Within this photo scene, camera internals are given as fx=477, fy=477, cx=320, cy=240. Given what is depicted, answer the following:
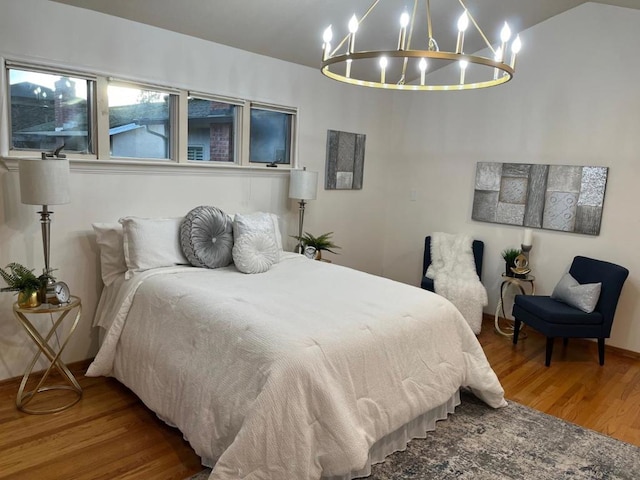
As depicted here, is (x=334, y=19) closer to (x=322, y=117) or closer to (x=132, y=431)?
(x=322, y=117)

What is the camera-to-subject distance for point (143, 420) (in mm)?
2648

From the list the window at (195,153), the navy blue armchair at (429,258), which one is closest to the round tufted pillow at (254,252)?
the window at (195,153)

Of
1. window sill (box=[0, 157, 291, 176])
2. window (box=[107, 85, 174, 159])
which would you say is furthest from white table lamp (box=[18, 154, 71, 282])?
window (box=[107, 85, 174, 159])

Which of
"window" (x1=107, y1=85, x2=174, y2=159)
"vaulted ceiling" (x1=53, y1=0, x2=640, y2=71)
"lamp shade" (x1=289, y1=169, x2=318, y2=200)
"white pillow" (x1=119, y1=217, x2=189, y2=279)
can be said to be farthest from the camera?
"lamp shade" (x1=289, y1=169, x2=318, y2=200)

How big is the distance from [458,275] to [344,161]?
1598 mm

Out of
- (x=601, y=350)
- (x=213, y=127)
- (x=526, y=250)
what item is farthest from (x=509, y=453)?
(x=213, y=127)

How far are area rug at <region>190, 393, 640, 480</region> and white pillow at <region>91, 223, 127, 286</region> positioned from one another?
1517 mm

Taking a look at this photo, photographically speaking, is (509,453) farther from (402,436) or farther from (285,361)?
(285,361)

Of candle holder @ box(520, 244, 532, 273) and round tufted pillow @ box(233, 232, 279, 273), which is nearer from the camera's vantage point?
round tufted pillow @ box(233, 232, 279, 273)

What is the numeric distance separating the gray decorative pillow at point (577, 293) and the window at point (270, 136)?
2.59 metres

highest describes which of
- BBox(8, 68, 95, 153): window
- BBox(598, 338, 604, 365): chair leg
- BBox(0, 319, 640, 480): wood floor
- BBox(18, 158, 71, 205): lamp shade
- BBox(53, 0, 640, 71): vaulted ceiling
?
BBox(53, 0, 640, 71): vaulted ceiling

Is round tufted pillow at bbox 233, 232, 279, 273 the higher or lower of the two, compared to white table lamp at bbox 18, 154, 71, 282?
lower

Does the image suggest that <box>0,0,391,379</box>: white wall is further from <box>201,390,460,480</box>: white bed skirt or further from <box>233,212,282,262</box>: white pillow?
<box>201,390,460,480</box>: white bed skirt

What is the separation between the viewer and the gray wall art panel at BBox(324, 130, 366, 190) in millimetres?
4746
